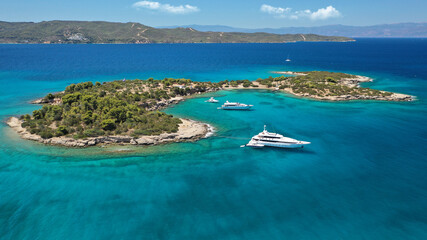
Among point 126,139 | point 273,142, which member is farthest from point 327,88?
point 126,139

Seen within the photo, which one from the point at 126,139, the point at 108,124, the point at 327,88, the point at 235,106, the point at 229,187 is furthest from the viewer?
the point at 327,88

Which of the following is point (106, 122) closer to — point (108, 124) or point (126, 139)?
point (108, 124)

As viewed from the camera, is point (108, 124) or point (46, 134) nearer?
point (46, 134)

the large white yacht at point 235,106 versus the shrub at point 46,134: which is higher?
the large white yacht at point 235,106

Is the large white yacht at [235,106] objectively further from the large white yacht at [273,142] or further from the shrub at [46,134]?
the shrub at [46,134]

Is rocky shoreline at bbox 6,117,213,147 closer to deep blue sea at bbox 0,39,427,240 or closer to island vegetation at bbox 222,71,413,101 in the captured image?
deep blue sea at bbox 0,39,427,240

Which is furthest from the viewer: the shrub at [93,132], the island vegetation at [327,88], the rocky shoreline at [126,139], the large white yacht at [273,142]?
the island vegetation at [327,88]

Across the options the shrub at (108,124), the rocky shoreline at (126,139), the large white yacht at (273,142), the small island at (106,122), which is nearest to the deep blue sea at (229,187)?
the large white yacht at (273,142)

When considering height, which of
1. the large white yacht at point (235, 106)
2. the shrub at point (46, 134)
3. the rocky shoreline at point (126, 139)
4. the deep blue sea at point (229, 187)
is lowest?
the deep blue sea at point (229, 187)

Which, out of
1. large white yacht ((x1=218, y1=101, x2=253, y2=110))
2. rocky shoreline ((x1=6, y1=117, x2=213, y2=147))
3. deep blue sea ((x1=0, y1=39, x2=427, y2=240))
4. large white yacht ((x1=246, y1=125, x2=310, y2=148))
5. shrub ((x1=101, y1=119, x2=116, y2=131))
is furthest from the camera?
large white yacht ((x1=218, y1=101, x2=253, y2=110))

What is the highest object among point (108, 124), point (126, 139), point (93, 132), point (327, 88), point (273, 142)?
point (327, 88)

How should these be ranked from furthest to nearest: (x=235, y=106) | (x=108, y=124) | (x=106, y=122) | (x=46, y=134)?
(x=235, y=106)
(x=108, y=124)
(x=106, y=122)
(x=46, y=134)

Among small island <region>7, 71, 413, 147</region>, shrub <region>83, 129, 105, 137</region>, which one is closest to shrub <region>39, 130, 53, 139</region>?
small island <region>7, 71, 413, 147</region>
